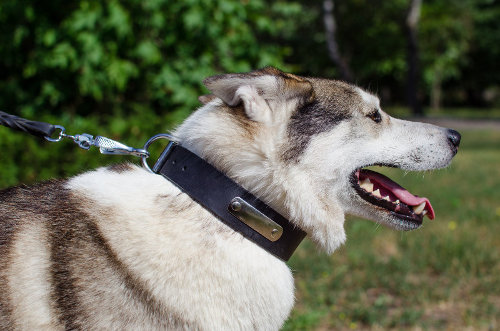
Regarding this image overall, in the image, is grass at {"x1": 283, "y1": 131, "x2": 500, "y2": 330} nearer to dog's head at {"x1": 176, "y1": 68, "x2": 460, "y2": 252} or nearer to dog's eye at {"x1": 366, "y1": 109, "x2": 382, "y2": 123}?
dog's head at {"x1": 176, "y1": 68, "x2": 460, "y2": 252}

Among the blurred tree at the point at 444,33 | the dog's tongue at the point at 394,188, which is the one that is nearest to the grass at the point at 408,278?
the dog's tongue at the point at 394,188

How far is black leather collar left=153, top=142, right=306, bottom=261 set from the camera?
82.5 inches

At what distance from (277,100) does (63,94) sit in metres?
4.58

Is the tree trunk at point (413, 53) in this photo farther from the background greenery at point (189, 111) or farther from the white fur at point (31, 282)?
the white fur at point (31, 282)

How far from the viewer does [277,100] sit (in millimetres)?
2277

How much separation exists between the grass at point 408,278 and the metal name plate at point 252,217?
0.98m

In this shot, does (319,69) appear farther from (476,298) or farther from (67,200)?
(67,200)

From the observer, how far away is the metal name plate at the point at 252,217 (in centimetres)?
209

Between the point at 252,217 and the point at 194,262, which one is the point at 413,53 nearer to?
the point at 252,217

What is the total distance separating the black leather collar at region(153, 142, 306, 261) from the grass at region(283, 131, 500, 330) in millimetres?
961

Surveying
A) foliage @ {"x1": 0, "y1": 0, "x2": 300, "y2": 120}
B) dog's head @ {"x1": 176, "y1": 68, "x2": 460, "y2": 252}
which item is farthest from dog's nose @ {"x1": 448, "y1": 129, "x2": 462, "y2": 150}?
foliage @ {"x1": 0, "y1": 0, "x2": 300, "y2": 120}

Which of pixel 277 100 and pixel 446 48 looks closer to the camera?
pixel 277 100

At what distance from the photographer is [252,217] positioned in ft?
6.89

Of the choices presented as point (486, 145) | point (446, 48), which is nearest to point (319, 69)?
point (446, 48)
